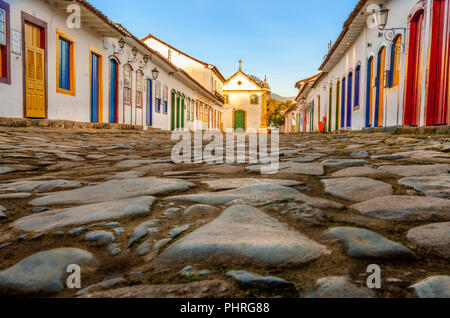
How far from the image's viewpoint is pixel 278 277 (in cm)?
81

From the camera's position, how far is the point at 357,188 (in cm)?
175

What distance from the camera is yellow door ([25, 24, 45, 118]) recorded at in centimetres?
860

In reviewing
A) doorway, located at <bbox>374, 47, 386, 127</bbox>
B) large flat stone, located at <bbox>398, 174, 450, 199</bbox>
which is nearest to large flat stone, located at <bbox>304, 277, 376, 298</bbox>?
large flat stone, located at <bbox>398, 174, 450, 199</bbox>

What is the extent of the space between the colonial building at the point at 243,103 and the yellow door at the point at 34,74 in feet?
106

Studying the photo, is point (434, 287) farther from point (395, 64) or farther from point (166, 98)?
point (166, 98)

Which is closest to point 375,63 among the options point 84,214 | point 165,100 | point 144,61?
point 144,61

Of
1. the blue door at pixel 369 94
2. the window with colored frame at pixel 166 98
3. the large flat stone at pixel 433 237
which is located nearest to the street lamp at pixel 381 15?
the blue door at pixel 369 94

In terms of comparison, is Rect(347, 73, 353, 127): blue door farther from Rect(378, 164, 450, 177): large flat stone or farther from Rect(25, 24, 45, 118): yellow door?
Rect(378, 164, 450, 177): large flat stone

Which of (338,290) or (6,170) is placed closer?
(338,290)

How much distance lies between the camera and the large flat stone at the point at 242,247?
2.95ft

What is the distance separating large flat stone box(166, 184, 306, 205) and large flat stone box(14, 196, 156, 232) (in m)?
0.23

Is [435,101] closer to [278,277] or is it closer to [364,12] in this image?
[364,12]

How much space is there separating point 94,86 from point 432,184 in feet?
39.4
